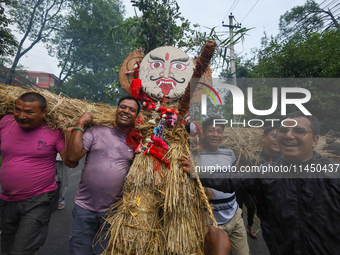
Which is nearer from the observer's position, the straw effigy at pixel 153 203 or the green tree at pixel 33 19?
the straw effigy at pixel 153 203

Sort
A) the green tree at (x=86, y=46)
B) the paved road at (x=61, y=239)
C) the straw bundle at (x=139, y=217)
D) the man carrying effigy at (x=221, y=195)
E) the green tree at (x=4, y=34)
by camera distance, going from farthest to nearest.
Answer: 1. the green tree at (x=86, y=46)
2. the green tree at (x=4, y=34)
3. the paved road at (x=61, y=239)
4. the man carrying effigy at (x=221, y=195)
5. the straw bundle at (x=139, y=217)

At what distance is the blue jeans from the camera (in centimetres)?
167

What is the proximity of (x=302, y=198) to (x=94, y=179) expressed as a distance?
1.75m

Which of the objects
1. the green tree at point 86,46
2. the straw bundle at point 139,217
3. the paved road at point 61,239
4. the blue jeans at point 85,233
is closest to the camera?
the straw bundle at point 139,217

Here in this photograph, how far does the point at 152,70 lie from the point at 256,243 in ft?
10.4

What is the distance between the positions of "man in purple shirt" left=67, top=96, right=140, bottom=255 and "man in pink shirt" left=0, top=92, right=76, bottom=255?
236mm

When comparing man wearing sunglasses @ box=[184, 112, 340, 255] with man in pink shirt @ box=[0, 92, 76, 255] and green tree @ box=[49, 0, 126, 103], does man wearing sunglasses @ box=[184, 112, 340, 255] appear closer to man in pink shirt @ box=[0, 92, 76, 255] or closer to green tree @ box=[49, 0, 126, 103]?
man in pink shirt @ box=[0, 92, 76, 255]

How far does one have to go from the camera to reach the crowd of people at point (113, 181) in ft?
4.17

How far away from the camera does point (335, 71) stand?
592 centimetres

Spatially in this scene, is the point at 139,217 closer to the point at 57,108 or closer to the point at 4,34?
the point at 57,108

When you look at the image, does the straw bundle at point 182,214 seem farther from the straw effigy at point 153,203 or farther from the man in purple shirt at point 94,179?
the man in purple shirt at point 94,179

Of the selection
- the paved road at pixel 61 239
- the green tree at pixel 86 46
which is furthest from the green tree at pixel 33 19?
the paved road at pixel 61 239

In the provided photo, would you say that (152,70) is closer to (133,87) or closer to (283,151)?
(133,87)

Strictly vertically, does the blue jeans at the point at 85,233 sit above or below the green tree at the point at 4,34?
below
